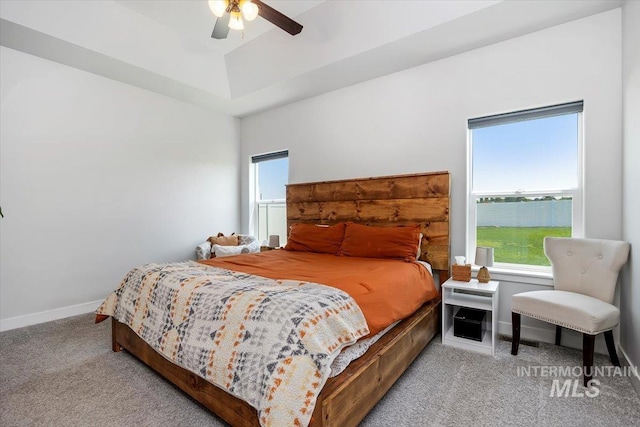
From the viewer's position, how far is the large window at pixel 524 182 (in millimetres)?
2637

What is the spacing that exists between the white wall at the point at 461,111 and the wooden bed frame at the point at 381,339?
0.67ft

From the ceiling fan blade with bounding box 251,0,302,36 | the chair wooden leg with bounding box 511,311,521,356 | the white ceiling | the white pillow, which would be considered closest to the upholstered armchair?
the chair wooden leg with bounding box 511,311,521,356

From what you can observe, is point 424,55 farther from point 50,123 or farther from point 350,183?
point 50,123

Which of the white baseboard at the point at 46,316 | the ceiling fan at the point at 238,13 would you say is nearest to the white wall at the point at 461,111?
the ceiling fan at the point at 238,13

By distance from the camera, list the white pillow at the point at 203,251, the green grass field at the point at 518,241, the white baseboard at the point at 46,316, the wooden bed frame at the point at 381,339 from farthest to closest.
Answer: the white pillow at the point at 203,251
the white baseboard at the point at 46,316
the green grass field at the point at 518,241
the wooden bed frame at the point at 381,339

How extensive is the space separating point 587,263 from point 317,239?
2.37m

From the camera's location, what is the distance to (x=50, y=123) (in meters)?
3.25

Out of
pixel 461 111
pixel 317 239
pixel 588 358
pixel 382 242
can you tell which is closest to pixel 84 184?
pixel 317 239

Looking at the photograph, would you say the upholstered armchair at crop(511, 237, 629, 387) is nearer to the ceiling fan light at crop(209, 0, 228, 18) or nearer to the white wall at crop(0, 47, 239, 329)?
the ceiling fan light at crop(209, 0, 228, 18)

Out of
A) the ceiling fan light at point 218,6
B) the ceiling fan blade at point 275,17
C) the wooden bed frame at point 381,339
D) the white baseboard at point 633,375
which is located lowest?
the white baseboard at point 633,375

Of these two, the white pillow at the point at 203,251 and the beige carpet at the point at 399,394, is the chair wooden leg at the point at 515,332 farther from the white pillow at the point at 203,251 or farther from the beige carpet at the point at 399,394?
the white pillow at the point at 203,251

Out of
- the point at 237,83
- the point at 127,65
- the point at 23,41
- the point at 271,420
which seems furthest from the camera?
the point at 237,83

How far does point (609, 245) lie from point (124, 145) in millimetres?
5018

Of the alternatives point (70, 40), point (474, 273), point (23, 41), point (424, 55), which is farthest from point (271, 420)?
point (23, 41)
